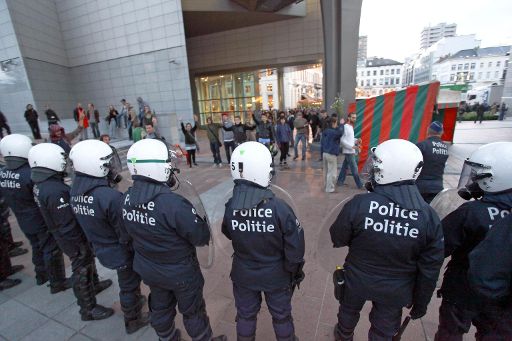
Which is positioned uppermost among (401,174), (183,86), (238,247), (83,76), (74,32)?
(74,32)

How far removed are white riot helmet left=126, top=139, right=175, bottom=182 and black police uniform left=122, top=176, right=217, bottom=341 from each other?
0.21 feet

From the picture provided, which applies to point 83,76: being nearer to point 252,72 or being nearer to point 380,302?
point 252,72

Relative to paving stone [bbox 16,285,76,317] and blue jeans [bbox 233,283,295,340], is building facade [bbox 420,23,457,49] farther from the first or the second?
paving stone [bbox 16,285,76,317]

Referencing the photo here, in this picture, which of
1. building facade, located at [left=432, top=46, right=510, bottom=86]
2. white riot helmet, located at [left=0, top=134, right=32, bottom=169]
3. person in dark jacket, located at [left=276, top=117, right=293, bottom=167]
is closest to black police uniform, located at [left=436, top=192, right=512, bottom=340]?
white riot helmet, located at [left=0, top=134, right=32, bottom=169]

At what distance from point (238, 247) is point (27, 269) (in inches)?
154

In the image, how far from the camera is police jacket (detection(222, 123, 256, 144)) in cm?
873

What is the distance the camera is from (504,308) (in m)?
1.56

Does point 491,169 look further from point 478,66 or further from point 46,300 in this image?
point 478,66

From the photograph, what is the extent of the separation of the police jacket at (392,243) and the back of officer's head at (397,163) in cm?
6

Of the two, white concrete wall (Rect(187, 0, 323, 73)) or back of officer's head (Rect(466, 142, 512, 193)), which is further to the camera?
white concrete wall (Rect(187, 0, 323, 73))

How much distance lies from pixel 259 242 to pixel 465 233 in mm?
1461

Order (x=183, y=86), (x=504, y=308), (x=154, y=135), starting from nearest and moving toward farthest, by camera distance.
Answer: (x=504, y=308), (x=154, y=135), (x=183, y=86)

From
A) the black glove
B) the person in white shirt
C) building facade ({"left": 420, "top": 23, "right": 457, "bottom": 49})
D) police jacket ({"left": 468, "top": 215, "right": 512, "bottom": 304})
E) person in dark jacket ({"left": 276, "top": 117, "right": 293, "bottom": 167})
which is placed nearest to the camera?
police jacket ({"left": 468, "top": 215, "right": 512, "bottom": 304})

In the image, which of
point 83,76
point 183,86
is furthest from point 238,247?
point 83,76
